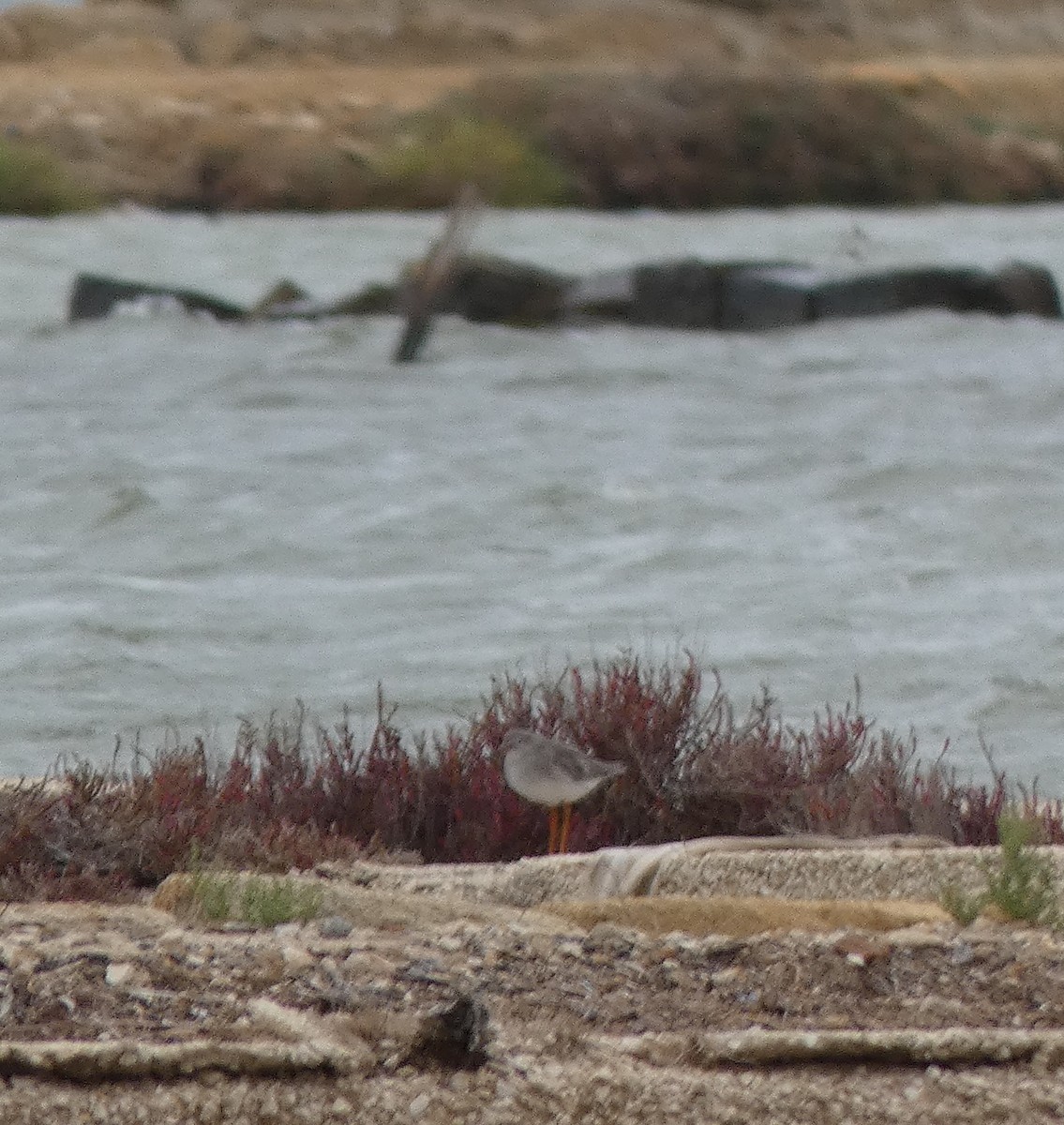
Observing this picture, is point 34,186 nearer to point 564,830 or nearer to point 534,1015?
point 564,830

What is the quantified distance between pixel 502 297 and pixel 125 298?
4173mm

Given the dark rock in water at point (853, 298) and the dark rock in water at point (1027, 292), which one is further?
the dark rock in water at point (1027, 292)

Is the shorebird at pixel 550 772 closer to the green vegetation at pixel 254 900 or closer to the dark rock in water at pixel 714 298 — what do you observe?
the green vegetation at pixel 254 900

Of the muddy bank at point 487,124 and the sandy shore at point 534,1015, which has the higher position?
the muddy bank at point 487,124

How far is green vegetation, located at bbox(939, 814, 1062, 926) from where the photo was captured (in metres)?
5.60

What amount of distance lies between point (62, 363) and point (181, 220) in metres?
26.5

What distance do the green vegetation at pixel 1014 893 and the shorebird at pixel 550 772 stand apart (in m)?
1.25

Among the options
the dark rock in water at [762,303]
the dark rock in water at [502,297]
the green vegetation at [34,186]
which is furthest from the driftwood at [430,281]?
the green vegetation at [34,186]

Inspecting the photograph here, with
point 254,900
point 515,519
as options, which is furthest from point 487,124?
point 254,900

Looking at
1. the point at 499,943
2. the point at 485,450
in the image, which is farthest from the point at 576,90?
the point at 499,943

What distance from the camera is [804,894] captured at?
249 inches

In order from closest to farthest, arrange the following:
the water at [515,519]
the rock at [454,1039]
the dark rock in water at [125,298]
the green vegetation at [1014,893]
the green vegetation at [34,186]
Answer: the rock at [454,1039]
the green vegetation at [1014,893]
the water at [515,519]
the dark rock in water at [125,298]
the green vegetation at [34,186]

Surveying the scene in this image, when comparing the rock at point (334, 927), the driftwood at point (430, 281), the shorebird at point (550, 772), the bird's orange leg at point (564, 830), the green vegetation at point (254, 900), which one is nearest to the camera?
the rock at point (334, 927)

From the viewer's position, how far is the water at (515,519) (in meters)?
12.7
